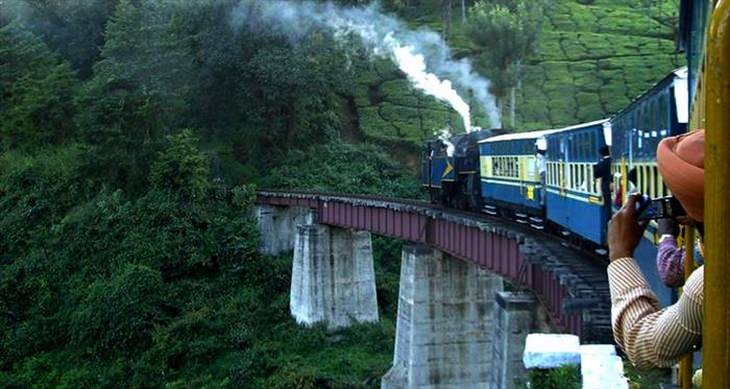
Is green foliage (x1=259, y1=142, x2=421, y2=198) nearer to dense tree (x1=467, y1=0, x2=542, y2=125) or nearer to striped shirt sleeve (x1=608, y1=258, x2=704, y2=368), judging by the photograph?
dense tree (x1=467, y1=0, x2=542, y2=125)

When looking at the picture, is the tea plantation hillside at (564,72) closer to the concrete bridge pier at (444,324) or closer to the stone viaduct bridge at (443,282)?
the stone viaduct bridge at (443,282)

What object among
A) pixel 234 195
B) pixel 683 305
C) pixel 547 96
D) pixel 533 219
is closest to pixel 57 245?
pixel 234 195

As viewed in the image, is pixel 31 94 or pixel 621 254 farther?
pixel 31 94

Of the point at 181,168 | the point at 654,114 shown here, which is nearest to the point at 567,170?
the point at 654,114

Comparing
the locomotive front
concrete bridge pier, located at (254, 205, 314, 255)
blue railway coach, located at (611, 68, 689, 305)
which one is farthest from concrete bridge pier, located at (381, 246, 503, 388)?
concrete bridge pier, located at (254, 205, 314, 255)

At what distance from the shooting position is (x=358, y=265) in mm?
34625

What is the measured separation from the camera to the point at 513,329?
17.3 meters

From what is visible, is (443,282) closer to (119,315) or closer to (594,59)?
(119,315)

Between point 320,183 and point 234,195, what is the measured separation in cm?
731

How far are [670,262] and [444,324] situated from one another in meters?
22.2

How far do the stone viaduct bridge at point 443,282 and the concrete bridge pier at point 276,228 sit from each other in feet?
0.15

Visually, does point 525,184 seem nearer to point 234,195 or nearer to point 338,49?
point 234,195

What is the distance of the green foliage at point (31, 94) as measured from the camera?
48500mm

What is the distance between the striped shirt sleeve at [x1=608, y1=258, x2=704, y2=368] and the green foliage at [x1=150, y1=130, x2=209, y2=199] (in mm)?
38455
